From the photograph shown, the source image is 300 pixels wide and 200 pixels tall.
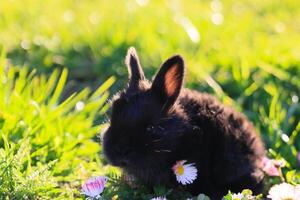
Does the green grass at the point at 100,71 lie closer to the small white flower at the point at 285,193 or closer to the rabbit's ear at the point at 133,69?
the rabbit's ear at the point at 133,69

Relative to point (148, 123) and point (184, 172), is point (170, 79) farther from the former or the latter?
point (184, 172)

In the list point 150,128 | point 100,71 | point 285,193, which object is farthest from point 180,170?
point 100,71

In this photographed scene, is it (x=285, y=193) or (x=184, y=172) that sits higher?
(x=285, y=193)

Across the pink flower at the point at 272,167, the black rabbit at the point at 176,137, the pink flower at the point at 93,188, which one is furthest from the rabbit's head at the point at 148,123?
the pink flower at the point at 272,167

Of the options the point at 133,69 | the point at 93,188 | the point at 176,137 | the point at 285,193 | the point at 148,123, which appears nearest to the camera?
the point at 285,193

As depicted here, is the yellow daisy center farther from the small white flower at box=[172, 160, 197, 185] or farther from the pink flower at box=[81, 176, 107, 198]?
the pink flower at box=[81, 176, 107, 198]
